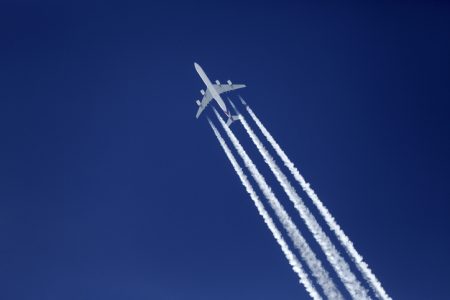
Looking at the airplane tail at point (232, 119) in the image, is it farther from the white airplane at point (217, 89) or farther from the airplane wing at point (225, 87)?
the airplane wing at point (225, 87)

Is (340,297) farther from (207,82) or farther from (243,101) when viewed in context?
(207,82)

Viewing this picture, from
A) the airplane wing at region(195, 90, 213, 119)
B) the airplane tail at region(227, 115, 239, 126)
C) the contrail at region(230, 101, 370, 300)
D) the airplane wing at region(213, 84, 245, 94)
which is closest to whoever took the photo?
the contrail at region(230, 101, 370, 300)

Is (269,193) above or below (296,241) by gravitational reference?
above

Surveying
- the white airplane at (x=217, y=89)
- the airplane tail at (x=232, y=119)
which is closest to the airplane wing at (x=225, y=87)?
the white airplane at (x=217, y=89)

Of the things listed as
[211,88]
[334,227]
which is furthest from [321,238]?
[211,88]

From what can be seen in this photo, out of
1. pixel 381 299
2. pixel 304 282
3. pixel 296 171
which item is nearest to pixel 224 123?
pixel 296 171

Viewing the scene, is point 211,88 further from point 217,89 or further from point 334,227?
point 334,227

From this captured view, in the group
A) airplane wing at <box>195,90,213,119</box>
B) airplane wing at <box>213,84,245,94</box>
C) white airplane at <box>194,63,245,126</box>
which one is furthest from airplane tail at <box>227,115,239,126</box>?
airplane wing at <box>195,90,213,119</box>

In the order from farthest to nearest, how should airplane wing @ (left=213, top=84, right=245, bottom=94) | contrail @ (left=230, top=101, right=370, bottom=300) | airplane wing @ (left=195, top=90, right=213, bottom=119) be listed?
airplane wing @ (left=195, top=90, right=213, bottom=119) < airplane wing @ (left=213, top=84, right=245, bottom=94) < contrail @ (left=230, top=101, right=370, bottom=300)

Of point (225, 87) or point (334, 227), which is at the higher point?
point (225, 87)

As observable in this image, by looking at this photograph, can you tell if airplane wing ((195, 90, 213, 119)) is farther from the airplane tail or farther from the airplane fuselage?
the airplane tail

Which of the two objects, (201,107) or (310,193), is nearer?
(310,193)
